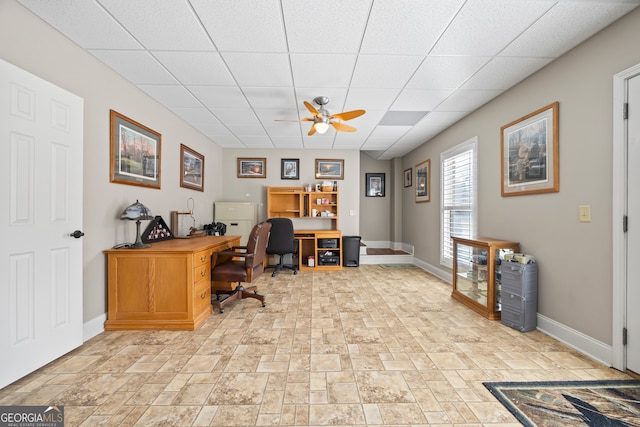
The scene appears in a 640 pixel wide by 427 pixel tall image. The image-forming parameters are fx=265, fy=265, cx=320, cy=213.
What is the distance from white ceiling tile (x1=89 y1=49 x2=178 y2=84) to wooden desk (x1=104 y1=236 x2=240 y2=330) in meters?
1.87

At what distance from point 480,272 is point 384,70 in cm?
262

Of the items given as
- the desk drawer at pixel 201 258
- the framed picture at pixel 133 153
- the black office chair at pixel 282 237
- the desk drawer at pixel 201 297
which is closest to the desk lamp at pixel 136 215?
the framed picture at pixel 133 153

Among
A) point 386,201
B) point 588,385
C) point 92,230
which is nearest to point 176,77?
point 92,230

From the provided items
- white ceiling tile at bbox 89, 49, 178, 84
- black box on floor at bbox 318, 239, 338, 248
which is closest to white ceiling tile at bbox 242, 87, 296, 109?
white ceiling tile at bbox 89, 49, 178, 84

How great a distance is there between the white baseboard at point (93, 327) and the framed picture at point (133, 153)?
138cm

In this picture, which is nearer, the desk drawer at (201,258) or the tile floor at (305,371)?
the tile floor at (305,371)

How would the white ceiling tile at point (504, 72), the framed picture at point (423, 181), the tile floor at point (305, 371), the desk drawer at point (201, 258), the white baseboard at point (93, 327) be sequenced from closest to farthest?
the tile floor at point (305, 371), the white baseboard at point (93, 327), the white ceiling tile at point (504, 72), the desk drawer at point (201, 258), the framed picture at point (423, 181)

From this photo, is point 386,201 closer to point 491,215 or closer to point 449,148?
point 449,148

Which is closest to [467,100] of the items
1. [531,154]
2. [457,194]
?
[531,154]

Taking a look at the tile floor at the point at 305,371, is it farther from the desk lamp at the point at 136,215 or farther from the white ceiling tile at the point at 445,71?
the white ceiling tile at the point at 445,71

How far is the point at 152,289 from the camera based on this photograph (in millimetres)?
2705

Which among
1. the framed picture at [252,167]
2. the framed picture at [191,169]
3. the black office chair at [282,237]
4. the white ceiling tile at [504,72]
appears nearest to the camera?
the white ceiling tile at [504,72]

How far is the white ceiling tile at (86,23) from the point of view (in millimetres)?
1918

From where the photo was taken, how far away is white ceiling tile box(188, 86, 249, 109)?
10.4ft
